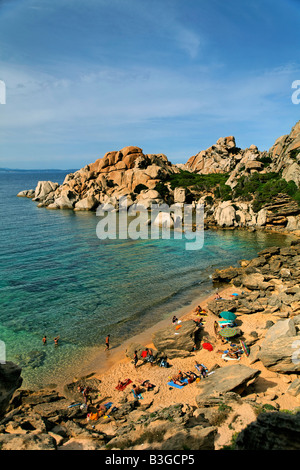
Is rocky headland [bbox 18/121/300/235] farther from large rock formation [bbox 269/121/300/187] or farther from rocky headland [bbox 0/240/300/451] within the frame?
rocky headland [bbox 0/240/300/451]

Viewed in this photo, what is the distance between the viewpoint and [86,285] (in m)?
33.0

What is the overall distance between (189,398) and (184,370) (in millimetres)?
3428

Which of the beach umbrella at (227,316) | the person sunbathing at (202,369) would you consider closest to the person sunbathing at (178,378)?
the person sunbathing at (202,369)

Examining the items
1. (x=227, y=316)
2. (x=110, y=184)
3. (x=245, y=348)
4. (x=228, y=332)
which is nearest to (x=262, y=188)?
(x=110, y=184)

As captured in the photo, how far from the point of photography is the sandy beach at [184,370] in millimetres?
13539

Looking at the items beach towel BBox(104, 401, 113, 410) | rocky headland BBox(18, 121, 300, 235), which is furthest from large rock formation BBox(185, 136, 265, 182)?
beach towel BBox(104, 401, 113, 410)

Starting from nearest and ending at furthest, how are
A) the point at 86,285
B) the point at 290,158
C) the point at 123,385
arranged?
the point at 123,385 → the point at 86,285 → the point at 290,158

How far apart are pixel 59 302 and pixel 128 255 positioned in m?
18.1

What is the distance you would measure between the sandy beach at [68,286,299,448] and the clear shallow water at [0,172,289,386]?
7.33ft

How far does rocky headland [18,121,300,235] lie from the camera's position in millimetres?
65688

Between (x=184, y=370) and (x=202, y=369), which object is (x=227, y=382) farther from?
(x=184, y=370)

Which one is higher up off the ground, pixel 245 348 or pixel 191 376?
pixel 245 348

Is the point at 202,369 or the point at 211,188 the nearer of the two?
the point at 202,369

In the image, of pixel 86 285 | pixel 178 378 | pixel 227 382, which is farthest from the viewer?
pixel 86 285
